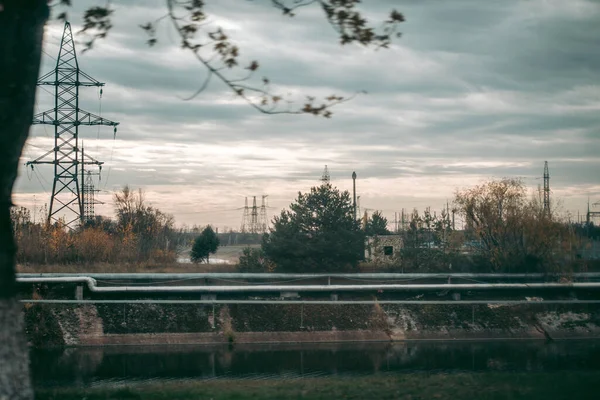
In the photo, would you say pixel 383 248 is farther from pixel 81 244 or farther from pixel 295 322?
pixel 81 244

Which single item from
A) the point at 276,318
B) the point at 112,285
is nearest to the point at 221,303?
the point at 276,318

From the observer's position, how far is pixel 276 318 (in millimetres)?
27328

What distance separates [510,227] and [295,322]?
13296mm

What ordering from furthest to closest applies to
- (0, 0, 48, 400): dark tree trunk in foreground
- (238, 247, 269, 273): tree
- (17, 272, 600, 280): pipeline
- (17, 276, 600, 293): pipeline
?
(238, 247, 269, 273): tree
(17, 272, 600, 280): pipeline
(17, 276, 600, 293): pipeline
(0, 0, 48, 400): dark tree trunk in foreground

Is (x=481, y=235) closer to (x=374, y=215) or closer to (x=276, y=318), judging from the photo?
(x=276, y=318)

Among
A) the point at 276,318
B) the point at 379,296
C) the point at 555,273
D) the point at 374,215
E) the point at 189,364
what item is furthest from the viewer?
the point at 374,215

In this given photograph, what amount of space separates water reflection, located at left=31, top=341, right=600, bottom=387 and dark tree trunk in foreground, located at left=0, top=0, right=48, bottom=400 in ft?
45.6

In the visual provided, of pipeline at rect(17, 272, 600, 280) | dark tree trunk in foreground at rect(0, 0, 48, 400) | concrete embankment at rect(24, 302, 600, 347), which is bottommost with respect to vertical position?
concrete embankment at rect(24, 302, 600, 347)

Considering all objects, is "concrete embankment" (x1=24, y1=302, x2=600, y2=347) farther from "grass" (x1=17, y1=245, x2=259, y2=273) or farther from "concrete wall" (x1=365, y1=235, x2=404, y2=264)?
"concrete wall" (x1=365, y1=235, x2=404, y2=264)

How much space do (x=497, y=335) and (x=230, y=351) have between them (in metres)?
10.9

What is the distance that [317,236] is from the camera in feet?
116

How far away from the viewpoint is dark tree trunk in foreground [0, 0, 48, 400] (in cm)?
Result: 533

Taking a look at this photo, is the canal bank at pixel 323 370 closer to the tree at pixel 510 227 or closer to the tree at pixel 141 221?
the tree at pixel 510 227

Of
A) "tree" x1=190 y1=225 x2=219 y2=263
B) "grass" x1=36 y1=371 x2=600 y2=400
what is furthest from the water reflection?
"tree" x1=190 y1=225 x2=219 y2=263
